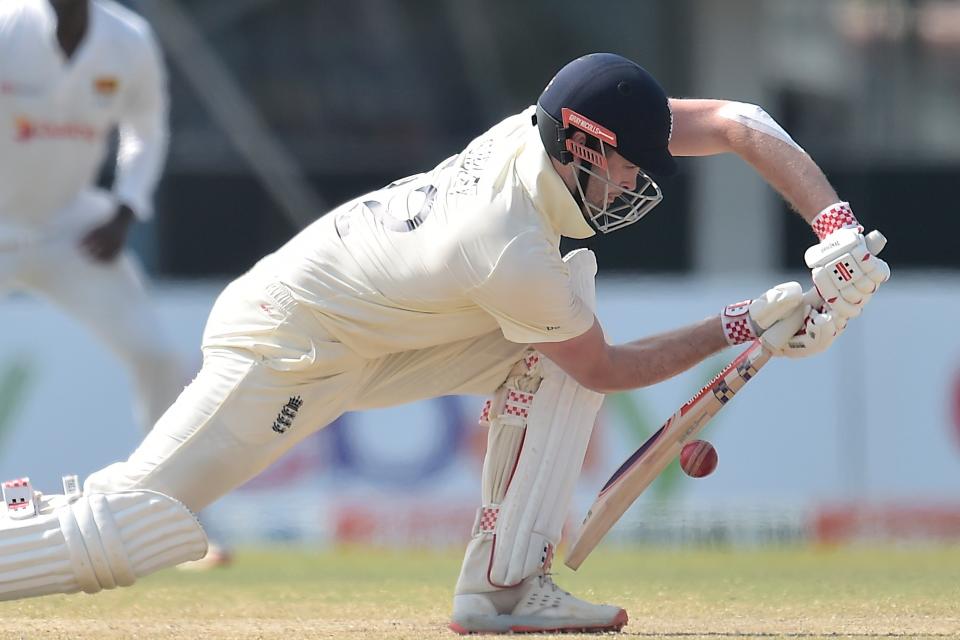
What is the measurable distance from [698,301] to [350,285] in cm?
426

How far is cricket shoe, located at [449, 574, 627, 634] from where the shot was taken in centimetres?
400

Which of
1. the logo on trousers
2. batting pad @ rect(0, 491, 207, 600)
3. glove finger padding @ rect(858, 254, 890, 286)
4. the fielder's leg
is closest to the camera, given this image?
batting pad @ rect(0, 491, 207, 600)

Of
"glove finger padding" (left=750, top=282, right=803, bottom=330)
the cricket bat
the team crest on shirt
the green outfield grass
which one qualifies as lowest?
the green outfield grass

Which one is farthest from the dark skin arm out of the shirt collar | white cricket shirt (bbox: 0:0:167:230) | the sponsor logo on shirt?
the shirt collar

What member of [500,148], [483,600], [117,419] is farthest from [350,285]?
[117,419]


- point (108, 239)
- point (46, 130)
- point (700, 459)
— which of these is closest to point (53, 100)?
point (46, 130)

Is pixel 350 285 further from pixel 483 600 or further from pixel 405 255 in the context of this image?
pixel 483 600

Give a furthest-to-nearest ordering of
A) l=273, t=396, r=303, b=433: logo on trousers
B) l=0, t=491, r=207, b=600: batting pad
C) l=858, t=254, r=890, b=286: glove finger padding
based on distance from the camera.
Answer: l=273, t=396, r=303, b=433: logo on trousers
l=858, t=254, r=890, b=286: glove finger padding
l=0, t=491, r=207, b=600: batting pad

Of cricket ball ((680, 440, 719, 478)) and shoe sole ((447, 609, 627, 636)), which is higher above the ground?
cricket ball ((680, 440, 719, 478))

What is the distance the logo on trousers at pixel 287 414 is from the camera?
4.04 meters

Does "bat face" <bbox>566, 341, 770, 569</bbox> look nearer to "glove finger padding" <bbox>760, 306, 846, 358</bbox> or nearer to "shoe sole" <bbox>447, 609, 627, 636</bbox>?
"glove finger padding" <bbox>760, 306, 846, 358</bbox>

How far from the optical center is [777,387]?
7.86 m

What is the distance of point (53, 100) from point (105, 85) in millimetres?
195

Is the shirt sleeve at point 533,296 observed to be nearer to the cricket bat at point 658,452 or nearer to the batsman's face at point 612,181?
the batsman's face at point 612,181
